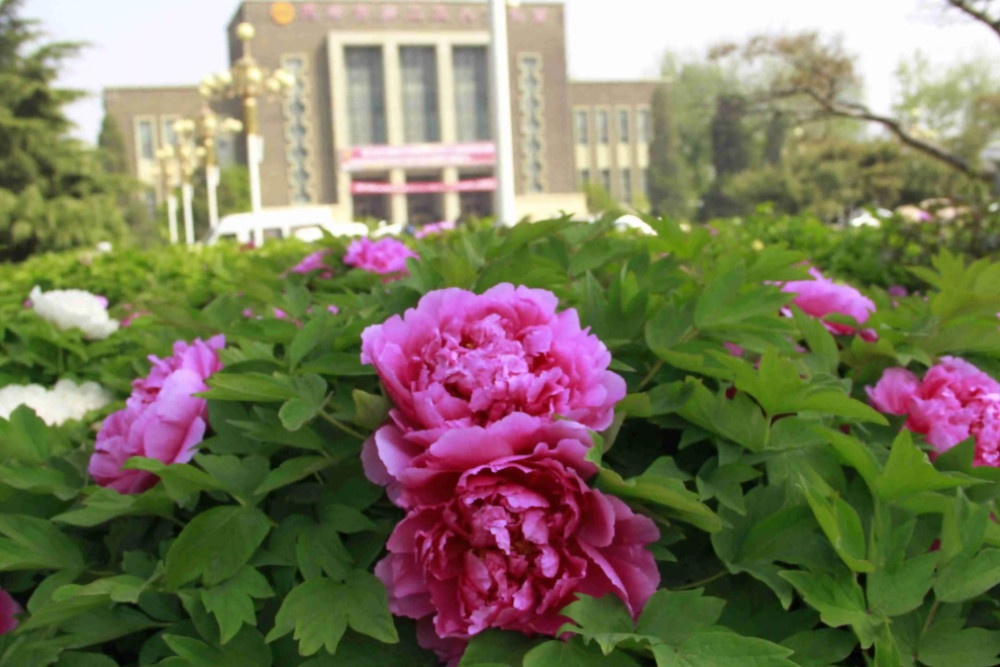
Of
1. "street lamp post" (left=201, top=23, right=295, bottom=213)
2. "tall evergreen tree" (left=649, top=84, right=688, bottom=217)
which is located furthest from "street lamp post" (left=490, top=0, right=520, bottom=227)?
"tall evergreen tree" (left=649, top=84, right=688, bottom=217)

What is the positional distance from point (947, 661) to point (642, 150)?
7360 centimetres

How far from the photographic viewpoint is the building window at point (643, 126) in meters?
71.1

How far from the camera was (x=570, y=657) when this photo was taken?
884 millimetres

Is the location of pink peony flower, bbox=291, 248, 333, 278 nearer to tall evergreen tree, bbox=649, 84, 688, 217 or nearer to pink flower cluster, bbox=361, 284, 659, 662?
pink flower cluster, bbox=361, 284, 659, 662

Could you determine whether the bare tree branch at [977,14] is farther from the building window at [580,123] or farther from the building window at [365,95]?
the building window at [580,123]

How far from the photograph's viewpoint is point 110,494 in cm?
108

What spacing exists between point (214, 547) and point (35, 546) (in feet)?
0.79

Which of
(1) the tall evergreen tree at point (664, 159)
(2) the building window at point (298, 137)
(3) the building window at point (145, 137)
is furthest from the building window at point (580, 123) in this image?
(3) the building window at point (145, 137)

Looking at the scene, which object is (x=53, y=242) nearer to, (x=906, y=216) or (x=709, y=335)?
(x=906, y=216)

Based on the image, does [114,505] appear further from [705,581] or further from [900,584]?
[900,584]

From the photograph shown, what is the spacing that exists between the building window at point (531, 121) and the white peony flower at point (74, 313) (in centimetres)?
6304

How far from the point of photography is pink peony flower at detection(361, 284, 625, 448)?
0.97 metres

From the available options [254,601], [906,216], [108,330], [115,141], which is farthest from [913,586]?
[115,141]

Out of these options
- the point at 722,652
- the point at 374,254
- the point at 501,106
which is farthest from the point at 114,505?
the point at 501,106
